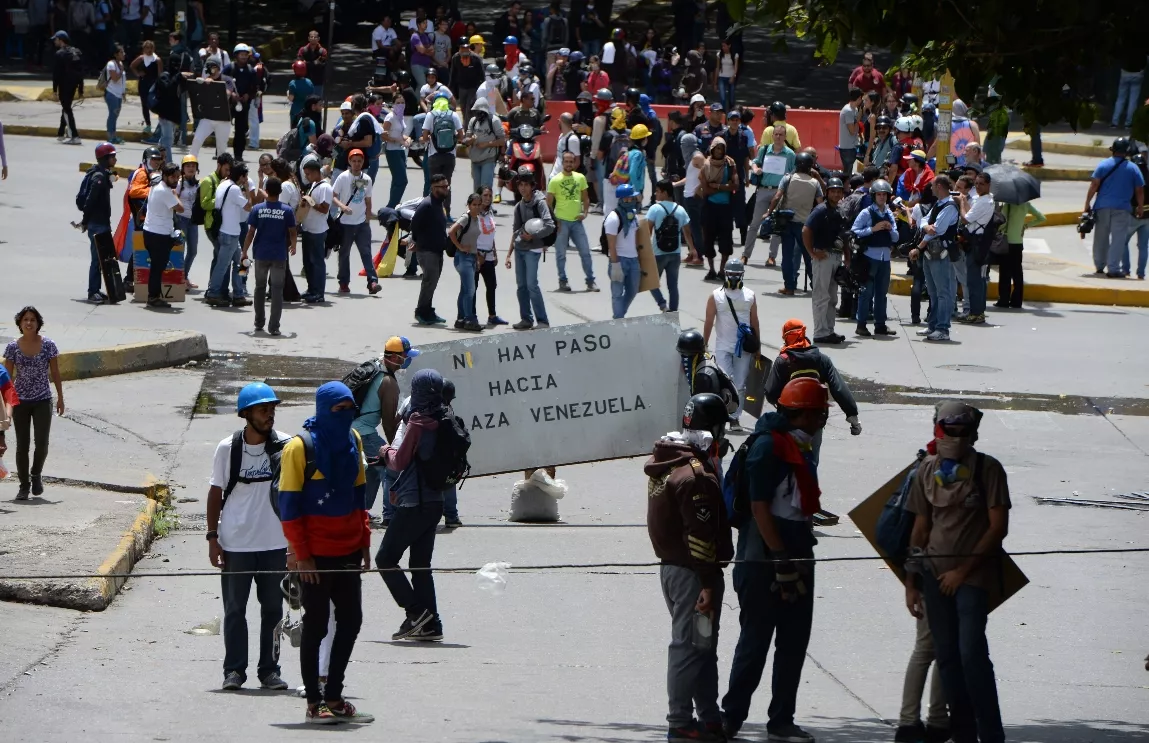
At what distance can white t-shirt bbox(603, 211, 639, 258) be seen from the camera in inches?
730

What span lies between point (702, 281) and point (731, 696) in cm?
1465

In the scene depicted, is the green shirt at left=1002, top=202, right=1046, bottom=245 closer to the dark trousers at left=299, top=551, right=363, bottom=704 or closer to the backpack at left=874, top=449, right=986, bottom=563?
the backpack at left=874, top=449, right=986, bottom=563

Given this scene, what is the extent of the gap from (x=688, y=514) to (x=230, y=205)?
41.8 ft

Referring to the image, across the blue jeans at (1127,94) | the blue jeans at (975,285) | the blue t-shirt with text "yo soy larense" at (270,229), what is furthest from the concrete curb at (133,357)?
the blue jeans at (1127,94)

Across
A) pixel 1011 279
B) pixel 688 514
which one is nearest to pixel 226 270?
pixel 1011 279

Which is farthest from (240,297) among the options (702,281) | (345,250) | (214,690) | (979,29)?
(979,29)

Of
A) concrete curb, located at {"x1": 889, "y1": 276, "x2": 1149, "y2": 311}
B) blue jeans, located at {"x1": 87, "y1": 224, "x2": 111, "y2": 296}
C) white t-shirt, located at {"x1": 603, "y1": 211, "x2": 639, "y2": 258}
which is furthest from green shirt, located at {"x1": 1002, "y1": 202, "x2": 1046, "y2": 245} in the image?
blue jeans, located at {"x1": 87, "y1": 224, "x2": 111, "y2": 296}

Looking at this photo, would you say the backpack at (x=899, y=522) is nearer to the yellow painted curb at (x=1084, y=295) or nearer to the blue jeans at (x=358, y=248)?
the blue jeans at (x=358, y=248)

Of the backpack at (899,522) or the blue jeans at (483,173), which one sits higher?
the backpack at (899,522)

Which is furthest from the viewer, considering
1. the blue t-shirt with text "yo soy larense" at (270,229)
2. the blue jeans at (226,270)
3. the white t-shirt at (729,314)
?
the blue jeans at (226,270)

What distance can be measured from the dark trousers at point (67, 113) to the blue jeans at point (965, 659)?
25.1m

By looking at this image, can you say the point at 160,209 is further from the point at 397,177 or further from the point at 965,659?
the point at 965,659

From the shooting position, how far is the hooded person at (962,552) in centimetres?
707

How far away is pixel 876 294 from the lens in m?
19.3
